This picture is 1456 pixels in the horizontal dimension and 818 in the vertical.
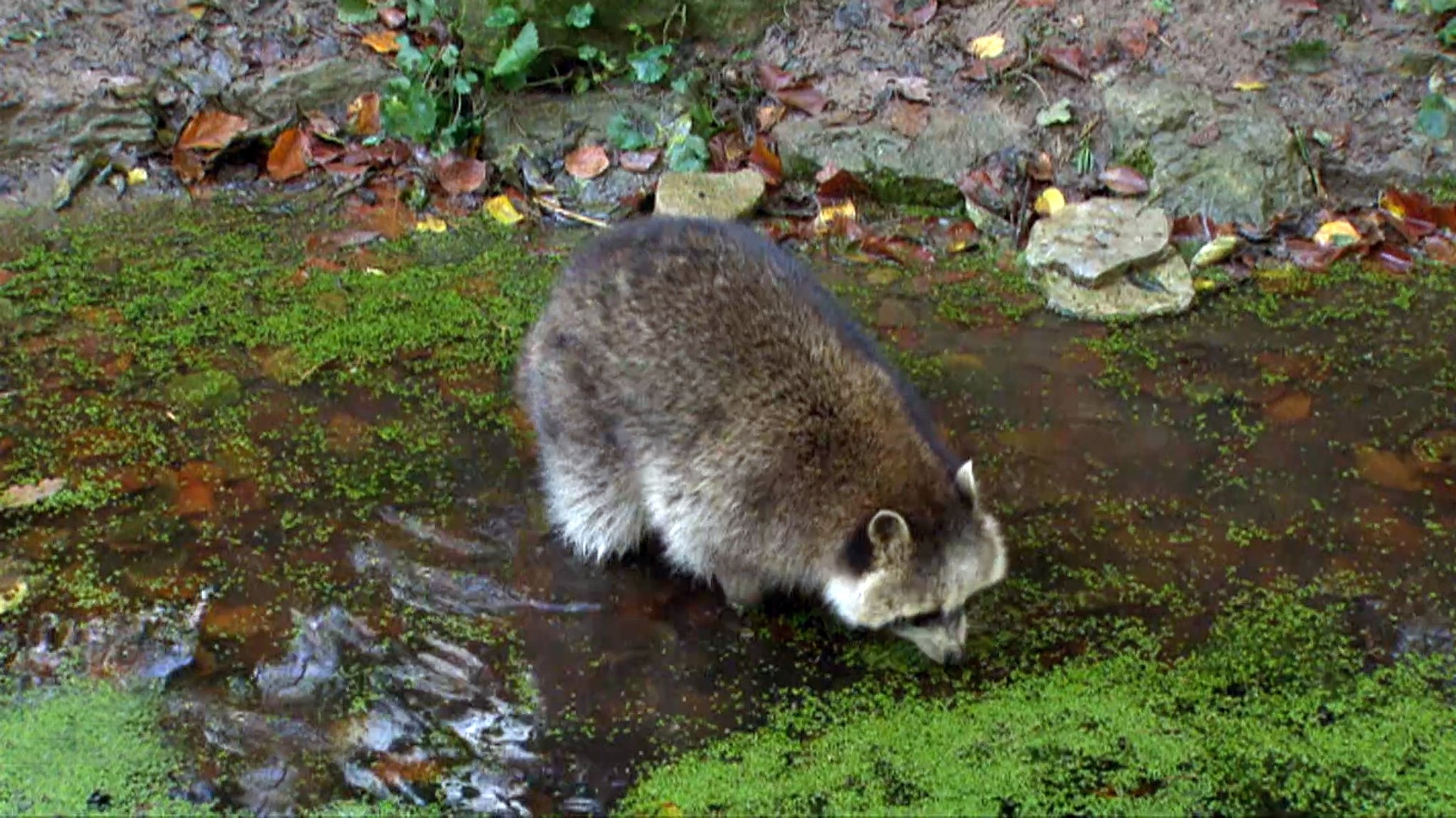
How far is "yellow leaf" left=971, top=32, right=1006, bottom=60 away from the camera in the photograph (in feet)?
23.0

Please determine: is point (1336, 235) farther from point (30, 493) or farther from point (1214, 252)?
point (30, 493)

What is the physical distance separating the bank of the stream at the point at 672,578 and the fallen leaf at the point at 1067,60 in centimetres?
143

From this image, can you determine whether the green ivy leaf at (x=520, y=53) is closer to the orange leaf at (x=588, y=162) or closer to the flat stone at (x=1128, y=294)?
the orange leaf at (x=588, y=162)

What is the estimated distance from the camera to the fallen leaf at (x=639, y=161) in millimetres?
6801

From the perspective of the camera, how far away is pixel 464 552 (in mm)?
4426

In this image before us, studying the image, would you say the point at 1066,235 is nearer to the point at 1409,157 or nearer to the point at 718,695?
the point at 1409,157

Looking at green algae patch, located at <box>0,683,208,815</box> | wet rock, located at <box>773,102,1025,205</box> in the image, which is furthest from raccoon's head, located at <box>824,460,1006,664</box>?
wet rock, located at <box>773,102,1025,205</box>

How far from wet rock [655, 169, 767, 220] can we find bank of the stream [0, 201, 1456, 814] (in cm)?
74

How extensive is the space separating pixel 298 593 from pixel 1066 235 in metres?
3.41

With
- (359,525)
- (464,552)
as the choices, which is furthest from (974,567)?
(359,525)

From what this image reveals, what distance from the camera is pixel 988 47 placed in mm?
7035

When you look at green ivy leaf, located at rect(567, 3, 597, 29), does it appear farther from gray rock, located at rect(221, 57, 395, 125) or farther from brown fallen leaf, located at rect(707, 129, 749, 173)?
gray rock, located at rect(221, 57, 395, 125)

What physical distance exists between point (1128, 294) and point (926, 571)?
7.75 ft

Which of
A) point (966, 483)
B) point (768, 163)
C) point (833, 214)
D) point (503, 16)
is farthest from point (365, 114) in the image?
point (966, 483)
